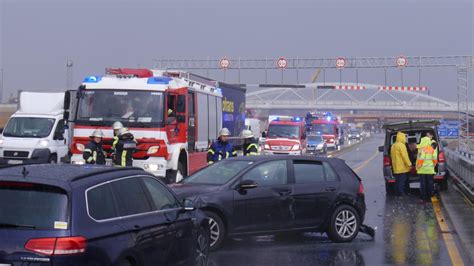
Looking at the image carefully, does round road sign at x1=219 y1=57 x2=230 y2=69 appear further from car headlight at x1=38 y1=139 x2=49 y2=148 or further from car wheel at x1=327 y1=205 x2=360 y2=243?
car wheel at x1=327 y1=205 x2=360 y2=243

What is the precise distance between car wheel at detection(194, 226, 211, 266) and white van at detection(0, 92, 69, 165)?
13.6 metres

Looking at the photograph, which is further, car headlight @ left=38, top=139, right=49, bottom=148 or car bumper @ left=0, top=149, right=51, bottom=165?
car headlight @ left=38, top=139, right=49, bottom=148

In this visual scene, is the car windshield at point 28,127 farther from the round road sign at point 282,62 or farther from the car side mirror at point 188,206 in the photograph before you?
the round road sign at point 282,62

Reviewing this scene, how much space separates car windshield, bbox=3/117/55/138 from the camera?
21.8m

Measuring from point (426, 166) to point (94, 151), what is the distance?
8300mm

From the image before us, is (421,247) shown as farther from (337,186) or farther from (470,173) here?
(470,173)

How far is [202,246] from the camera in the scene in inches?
320

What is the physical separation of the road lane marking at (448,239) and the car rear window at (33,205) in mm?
5879

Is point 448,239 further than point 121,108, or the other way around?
point 121,108

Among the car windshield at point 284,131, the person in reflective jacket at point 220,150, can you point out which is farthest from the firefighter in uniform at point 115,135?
the car windshield at point 284,131

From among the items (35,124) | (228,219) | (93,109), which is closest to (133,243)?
(228,219)

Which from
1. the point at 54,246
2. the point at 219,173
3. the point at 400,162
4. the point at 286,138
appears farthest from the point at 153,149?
the point at 286,138

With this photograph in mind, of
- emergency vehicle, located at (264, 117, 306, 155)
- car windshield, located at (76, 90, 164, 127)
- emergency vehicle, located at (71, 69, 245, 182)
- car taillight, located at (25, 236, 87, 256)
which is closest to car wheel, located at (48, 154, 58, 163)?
emergency vehicle, located at (71, 69, 245, 182)

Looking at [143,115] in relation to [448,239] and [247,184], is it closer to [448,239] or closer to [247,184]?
[247,184]
